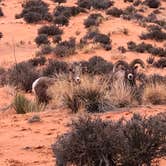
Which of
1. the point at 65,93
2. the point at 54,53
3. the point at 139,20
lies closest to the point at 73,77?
the point at 65,93

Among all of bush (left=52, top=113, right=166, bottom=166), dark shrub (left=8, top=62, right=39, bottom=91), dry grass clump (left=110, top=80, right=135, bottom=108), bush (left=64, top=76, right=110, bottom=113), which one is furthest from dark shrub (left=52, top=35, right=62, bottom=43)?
bush (left=52, top=113, right=166, bottom=166)

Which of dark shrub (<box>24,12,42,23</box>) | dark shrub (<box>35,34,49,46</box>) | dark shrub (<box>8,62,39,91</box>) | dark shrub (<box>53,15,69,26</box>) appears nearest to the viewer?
dark shrub (<box>8,62,39,91</box>)

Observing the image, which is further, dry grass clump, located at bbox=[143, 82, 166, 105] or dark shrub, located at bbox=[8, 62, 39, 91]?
dark shrub, located at bbox=[8, 62, 39, 91]

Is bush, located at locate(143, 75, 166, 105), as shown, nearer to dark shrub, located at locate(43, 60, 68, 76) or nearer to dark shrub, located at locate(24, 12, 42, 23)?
dark shrub, located at locate(43, 60, 68, 76)

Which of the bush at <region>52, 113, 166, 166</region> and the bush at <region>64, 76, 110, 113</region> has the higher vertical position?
the bush at <region>52, 113, 166, 166</region>

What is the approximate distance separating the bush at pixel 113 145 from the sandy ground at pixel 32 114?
0.75 meters

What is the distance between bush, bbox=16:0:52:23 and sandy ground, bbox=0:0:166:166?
540 millimetres

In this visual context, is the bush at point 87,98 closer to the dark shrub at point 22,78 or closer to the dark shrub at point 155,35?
the dark shrub at point 22,78

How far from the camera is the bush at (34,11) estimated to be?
1410 inches

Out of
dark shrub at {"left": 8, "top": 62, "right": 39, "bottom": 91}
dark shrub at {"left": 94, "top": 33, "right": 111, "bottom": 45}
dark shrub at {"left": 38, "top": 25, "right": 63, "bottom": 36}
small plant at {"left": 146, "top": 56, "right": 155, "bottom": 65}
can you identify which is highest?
dark shrub at {"left": 8, "top": 62, "right": 39, "bottom": 91}

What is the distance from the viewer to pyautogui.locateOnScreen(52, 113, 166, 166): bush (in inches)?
241

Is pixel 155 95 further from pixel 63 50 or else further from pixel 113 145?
pixel 63 50

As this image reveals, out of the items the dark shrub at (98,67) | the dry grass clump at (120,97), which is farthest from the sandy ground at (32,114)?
the dark shrub at (98,67)

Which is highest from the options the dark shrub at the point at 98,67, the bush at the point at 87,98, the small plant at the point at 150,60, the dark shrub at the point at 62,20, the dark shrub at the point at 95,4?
the bush at the point at 87,98
